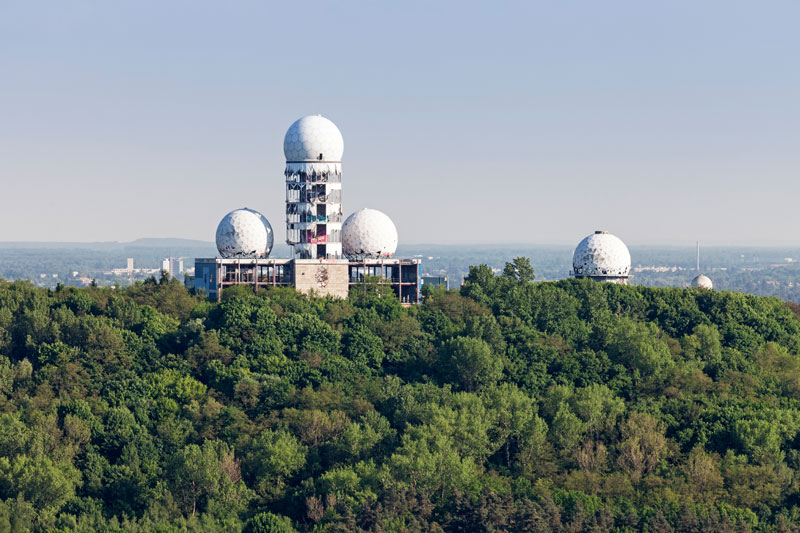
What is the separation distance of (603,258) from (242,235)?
134 ft

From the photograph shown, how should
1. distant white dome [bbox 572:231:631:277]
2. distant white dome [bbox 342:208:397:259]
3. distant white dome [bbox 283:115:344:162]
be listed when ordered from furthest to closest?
distant white dome [bbox 572:231:631:277] → distant white dome [bbox 342:208:397:259] → distant white dome [bbox 283:115:344:162]

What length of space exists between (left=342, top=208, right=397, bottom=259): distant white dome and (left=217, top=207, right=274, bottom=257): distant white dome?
8434 mm

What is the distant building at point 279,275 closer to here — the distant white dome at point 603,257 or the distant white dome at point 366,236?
the distant white dome at point 366,236

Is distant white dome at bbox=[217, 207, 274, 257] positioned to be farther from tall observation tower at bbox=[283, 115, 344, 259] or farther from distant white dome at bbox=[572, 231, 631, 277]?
distant white dome at bbox=[572, 231, 631, 277]

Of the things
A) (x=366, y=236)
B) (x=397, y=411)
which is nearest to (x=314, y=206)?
(x=366, y=236)

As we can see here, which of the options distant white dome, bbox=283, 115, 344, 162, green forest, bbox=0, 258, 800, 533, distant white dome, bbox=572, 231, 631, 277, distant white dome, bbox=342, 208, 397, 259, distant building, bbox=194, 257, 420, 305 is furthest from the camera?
distant white dome, bbox=572, 231, 631, 277

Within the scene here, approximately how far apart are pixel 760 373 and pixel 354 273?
4297 centimetres

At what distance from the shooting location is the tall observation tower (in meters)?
142

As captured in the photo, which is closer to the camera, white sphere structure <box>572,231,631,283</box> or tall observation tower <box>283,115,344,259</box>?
tall observation tower <box>283,115,344,259</box>

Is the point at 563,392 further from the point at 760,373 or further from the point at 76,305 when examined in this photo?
the point at 76,305

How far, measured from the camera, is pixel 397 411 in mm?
108812

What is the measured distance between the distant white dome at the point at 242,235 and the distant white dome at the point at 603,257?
35.9 metres

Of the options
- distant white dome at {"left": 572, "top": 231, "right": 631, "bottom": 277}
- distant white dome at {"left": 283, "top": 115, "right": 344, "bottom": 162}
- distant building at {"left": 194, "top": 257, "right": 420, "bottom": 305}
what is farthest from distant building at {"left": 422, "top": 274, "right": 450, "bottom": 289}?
distant white dome at {"left": 283, "top": 115, "right": 344, "bottom": 162}

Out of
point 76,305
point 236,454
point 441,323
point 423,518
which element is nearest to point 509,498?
point 423,518
